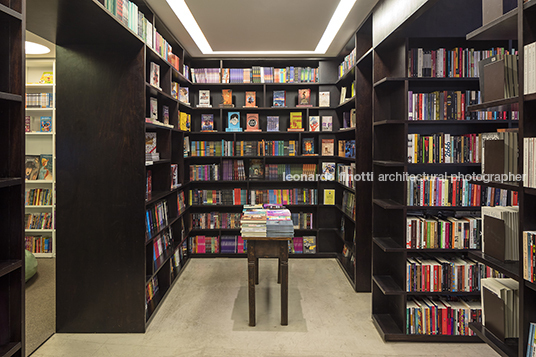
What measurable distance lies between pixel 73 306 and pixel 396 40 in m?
3.58

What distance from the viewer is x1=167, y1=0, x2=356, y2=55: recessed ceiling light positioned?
3232mm

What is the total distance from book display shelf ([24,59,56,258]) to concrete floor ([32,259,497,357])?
2.49 metres

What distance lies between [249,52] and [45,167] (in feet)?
11.5

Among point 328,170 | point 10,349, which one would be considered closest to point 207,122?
point 328,170

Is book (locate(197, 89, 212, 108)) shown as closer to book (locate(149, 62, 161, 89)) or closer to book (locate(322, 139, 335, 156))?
book (locate(149, 62, 161, 89))

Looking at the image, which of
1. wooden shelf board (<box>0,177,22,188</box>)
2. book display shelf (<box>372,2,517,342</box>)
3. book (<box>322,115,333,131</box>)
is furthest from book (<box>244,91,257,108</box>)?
wooden shelf board (<box>0,177,22,188</box>)

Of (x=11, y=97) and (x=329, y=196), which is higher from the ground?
(x=11, y=97)

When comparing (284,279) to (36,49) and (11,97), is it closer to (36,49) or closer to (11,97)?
(11,97)

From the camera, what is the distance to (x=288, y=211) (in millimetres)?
3281

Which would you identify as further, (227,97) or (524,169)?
(227,97)

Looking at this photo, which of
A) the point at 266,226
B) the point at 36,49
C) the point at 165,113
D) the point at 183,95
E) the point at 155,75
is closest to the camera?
the point at 266,226

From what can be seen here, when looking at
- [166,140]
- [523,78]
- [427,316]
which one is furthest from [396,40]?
[166,140]

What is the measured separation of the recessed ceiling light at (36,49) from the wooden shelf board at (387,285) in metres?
4.85

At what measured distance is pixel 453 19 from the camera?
8.89ft
